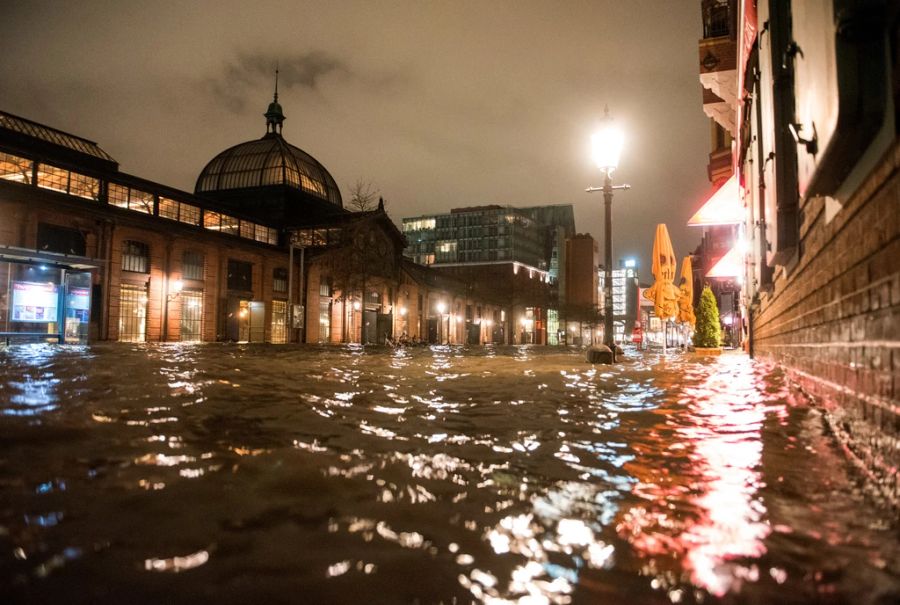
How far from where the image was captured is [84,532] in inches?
69.2

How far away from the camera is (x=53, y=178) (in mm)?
26250

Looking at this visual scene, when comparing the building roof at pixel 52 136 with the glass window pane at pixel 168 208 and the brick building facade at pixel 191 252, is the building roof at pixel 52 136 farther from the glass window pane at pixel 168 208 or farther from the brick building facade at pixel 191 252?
the glass window pane at pixel 168 208

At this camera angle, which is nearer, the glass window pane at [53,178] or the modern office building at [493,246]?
the glass window pane at [53,178]

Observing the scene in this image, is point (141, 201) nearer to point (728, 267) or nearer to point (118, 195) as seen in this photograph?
point (118, 195)

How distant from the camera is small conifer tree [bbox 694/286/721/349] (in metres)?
23.1

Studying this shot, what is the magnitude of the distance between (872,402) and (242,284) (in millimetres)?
37793

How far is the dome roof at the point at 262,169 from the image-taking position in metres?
43.8

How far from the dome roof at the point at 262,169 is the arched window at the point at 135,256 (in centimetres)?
1473

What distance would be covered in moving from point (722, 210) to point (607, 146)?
495 cm

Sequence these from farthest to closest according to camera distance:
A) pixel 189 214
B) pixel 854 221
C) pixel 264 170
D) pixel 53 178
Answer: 1. pixel 264 170
2. pixel 189 214
3. pixel 53 178
4. pixel 854 221

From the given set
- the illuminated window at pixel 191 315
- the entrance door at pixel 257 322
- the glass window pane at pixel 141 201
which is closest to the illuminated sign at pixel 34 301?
the glass window pane at pixel 141 201

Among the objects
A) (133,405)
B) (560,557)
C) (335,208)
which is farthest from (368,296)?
(560,557)

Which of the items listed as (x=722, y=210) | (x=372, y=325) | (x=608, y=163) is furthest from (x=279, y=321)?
(x=722, y=210)

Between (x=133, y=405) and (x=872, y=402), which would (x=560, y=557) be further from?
(x=133, y=405)
